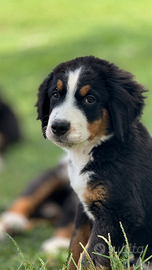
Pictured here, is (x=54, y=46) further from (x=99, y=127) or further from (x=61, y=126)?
(x=61, y=126)

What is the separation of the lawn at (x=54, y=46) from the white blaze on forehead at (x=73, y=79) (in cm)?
720

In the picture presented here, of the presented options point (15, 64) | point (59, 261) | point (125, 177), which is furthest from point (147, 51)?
point (125, 177)

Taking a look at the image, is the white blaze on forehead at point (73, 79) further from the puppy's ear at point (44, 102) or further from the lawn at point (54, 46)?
the lawn at point (54, 46)

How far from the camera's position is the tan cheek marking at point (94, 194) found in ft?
10.8

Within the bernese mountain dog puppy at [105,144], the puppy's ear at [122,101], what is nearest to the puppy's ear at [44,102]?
the bernese mountain dog puppy at [105,144]

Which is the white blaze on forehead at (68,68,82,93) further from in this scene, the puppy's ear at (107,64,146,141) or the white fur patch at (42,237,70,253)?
the white fur patch at (42,237,70,253)

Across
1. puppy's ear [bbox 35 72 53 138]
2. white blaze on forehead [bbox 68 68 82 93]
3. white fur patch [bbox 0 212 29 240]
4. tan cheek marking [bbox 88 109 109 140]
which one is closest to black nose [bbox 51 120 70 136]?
tan cheek marking [bbox 88 109 109 140]

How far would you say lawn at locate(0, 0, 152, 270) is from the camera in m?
12.6

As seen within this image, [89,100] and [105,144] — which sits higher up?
[89,100]

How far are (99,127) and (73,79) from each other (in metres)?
0.44

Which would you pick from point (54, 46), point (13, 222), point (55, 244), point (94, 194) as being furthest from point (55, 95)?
point (54, 46)

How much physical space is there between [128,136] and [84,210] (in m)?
0.76

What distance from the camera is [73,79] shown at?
342 cm

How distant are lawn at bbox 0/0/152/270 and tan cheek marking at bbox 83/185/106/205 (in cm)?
715
